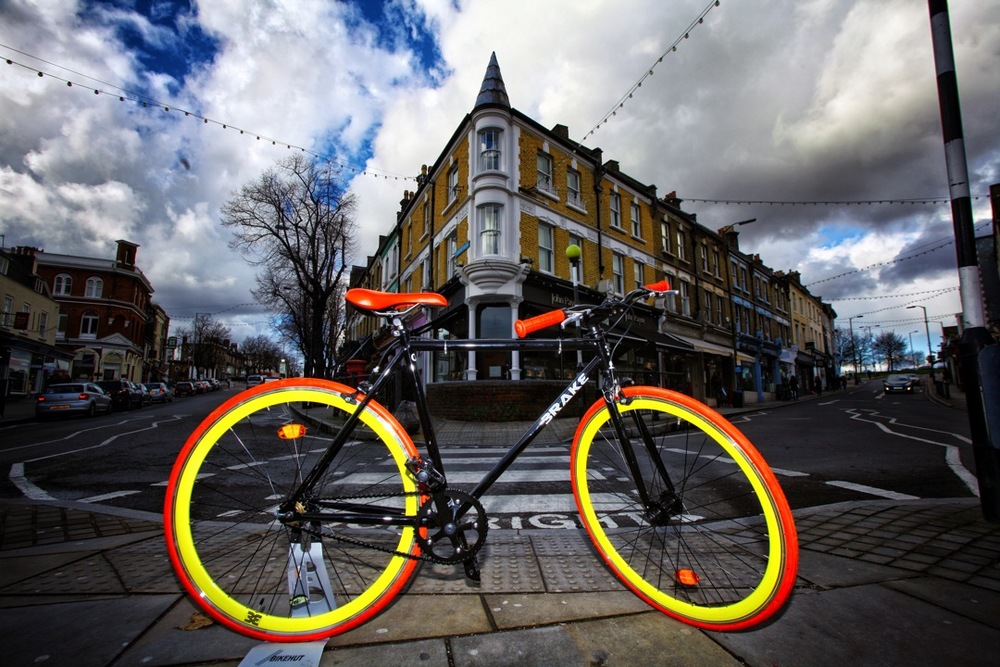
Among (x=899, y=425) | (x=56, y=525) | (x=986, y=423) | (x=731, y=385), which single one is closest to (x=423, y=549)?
(x=56, y=525)

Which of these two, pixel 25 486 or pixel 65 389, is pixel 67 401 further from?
pixel 25 486

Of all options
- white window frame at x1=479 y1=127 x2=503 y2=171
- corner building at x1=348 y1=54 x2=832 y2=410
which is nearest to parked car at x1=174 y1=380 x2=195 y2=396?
corner building at x1=348 y1=54 x2=832 y2=410

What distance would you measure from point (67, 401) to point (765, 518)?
75.9 ft

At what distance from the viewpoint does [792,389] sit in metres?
30.7

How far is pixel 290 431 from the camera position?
6.51ft

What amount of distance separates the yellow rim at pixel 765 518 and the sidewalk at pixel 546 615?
72 mm

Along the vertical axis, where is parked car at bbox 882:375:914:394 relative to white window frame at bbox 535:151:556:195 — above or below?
below

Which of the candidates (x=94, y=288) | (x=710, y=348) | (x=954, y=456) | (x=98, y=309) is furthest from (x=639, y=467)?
(x=94, y=288)

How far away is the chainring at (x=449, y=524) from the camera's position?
177 centimetres

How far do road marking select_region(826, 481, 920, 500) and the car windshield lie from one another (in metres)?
24.0

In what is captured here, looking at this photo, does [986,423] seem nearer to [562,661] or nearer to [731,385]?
[562,661]

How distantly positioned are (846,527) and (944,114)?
334 cm

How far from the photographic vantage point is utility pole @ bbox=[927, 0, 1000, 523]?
9.64 feet

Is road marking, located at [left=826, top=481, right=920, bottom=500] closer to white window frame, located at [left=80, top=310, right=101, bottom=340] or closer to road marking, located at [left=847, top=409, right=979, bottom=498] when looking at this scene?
road marking, located at [left=847, top=409, right=979, bottom=498]
